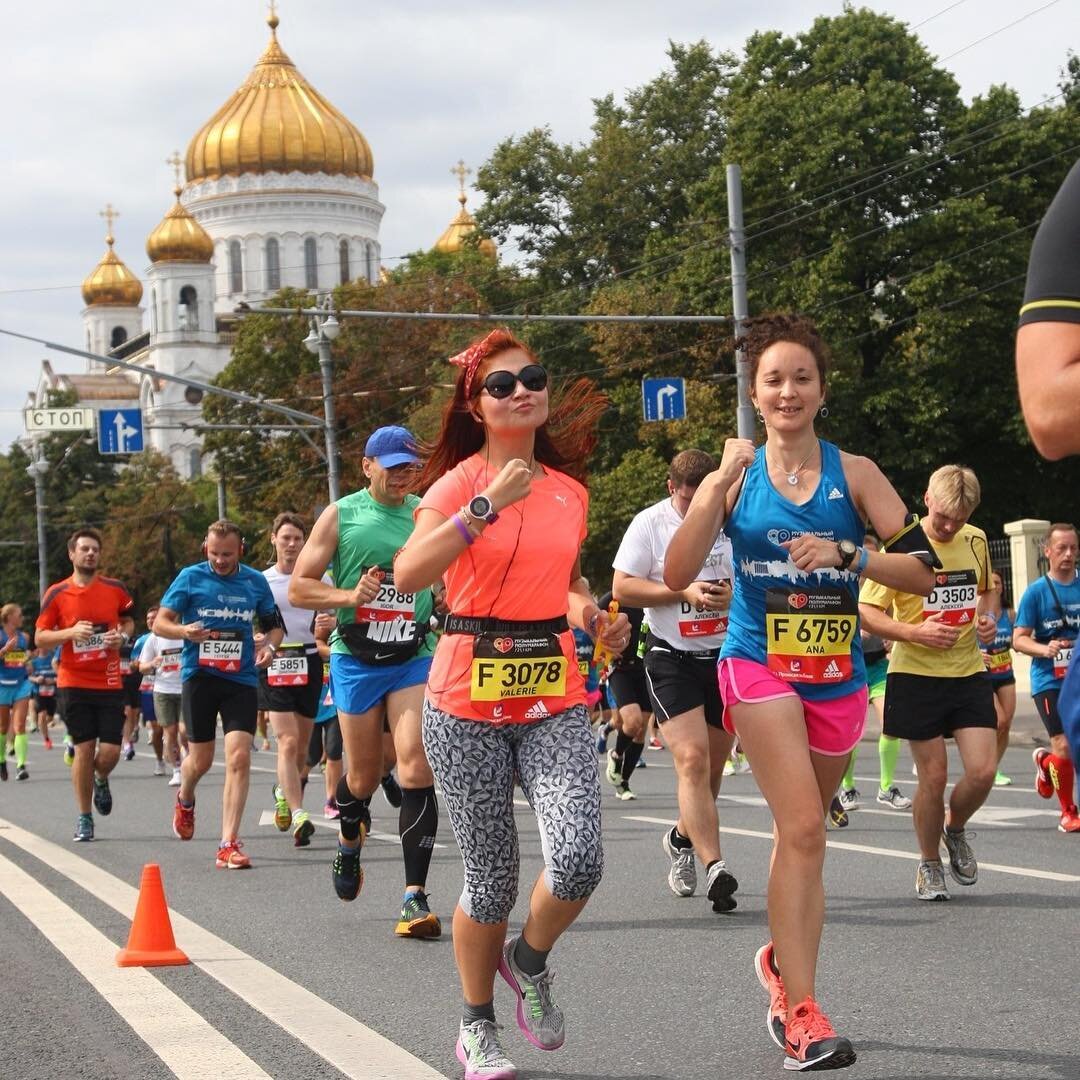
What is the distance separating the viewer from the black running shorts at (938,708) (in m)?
9.09

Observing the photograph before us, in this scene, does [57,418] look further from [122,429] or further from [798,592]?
[798,592]

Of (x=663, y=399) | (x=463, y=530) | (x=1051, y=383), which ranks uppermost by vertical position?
(x=663, y=399)

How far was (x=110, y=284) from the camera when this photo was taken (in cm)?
14488

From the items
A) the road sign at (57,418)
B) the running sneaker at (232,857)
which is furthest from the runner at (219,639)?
the road sign at (57,418)

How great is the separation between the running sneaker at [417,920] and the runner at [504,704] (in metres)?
2.74

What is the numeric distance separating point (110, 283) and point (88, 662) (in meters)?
135

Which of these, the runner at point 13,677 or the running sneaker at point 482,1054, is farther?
the runner at point 13,677

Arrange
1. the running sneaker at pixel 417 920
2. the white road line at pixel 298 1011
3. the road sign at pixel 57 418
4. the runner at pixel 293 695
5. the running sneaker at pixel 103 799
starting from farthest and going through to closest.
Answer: the road sign at pixel 57 418 < the running sneaker at pixel 103 799 < the runner at pixel 293 695 < the running sneaker at pixel 417 920 < the white road line at pixel 298 1011

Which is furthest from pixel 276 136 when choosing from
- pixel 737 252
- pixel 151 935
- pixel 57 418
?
pixel 151 935

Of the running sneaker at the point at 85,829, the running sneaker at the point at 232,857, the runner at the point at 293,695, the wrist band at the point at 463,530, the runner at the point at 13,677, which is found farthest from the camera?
the runner at the point at 13,677

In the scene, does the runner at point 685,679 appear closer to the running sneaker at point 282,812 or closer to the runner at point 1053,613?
the runner at point 1053,613

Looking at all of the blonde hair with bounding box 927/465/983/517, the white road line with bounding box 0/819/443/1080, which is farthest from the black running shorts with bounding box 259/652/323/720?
the blonde hair with bounding box 927/465/983/517

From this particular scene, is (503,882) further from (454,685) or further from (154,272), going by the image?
(154,272)

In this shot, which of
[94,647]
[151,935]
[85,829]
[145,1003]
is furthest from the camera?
[94,647]
